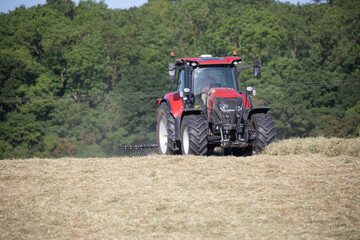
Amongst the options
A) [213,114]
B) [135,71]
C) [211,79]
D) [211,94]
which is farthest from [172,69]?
[135,71]

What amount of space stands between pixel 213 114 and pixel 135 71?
1737 inches

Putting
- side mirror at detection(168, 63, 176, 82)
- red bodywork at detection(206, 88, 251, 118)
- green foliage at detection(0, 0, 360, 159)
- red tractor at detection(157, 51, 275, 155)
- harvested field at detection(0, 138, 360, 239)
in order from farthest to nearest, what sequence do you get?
1. green foliage at detection(0, 0, 360, 159)
2. side mirror at detection(168, 63, 176, 82)
3. red bodywork at detection(206, 88, 251, 118)
4. red tractor at detection(157, 51, 275, 155)
5. harvested field at detection(0, 138, 360, 239)

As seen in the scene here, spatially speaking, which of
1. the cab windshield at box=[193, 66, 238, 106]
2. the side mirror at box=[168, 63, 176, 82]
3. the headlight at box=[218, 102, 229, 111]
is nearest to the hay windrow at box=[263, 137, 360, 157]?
the headlight at box=[218, 102, 229, 111]

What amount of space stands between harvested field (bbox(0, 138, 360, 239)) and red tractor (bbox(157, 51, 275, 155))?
4.00ft

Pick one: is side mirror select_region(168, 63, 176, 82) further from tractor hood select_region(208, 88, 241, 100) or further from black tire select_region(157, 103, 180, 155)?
tractor hood select_region(208, 88, 241, 100)

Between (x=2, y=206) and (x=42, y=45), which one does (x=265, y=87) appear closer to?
(x=42, y=45)

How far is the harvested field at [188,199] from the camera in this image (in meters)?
7.69

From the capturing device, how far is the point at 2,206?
912 centimetres

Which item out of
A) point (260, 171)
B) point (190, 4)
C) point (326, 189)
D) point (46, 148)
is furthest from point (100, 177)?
point (190, 4)

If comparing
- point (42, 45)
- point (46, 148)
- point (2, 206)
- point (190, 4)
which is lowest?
point (46, 148)

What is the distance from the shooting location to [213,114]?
13.5 m

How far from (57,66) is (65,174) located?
46.1 m

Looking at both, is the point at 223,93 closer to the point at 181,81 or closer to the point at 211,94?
the point at 211,94

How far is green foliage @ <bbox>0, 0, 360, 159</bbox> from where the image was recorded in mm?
51406
